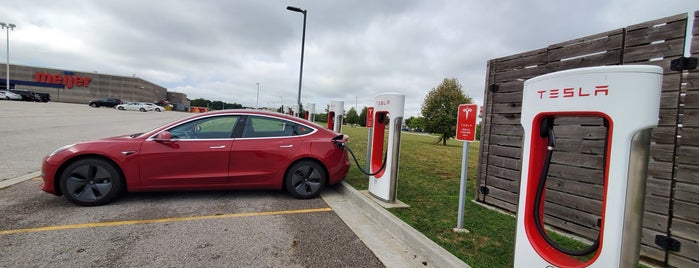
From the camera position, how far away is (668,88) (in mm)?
2973

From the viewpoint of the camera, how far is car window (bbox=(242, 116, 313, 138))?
507 centimetres

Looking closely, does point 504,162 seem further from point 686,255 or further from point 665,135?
point 686,255

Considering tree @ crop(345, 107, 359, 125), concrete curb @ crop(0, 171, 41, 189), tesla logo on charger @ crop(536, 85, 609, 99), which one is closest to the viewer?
tesla logo on charger @ crop(536, 85, 609, 99)

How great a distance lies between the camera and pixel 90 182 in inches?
171

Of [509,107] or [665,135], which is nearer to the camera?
[665,135]

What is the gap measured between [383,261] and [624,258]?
1.85m

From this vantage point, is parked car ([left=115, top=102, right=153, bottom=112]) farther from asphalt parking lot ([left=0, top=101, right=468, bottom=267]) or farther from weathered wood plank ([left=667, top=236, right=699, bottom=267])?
weathered wood plank ([left=667, top=236, right=699, bottom=267])

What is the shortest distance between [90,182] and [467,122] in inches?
Result: 196

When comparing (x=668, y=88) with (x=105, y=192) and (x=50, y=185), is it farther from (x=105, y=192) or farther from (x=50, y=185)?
(x=50, y=185)

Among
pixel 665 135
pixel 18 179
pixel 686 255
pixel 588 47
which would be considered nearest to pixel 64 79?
pixel 18 179

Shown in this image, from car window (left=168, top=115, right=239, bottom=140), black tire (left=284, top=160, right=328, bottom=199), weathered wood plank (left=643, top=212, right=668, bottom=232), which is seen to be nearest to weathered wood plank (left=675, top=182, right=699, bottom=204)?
weathered wood plank (left=643, top=212, right=668, bottom=232)

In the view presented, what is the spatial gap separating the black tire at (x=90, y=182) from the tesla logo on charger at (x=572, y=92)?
5.16 meters

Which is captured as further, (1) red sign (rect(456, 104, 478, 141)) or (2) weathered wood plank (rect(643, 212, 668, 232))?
(1) red sign (rect(456, 104, 478, 141))

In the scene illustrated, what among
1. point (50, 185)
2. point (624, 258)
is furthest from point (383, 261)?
point (50, 185)
